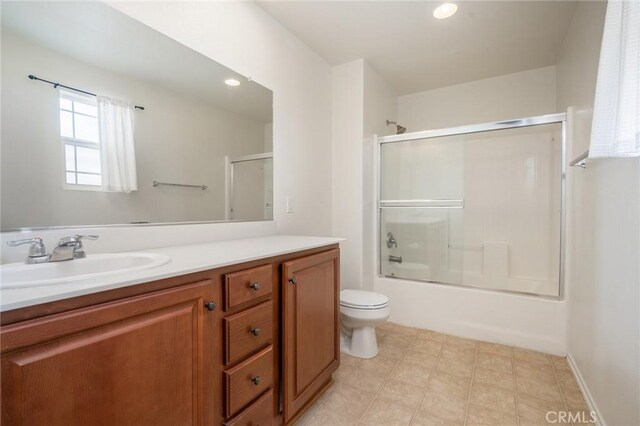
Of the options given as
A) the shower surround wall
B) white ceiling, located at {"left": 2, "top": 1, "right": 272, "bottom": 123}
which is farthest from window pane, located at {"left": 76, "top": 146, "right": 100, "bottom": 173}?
the shower surround wall

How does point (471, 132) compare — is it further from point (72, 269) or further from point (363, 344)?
point (72, 269)

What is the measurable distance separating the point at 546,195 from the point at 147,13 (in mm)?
3294

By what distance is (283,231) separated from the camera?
2.06 metres

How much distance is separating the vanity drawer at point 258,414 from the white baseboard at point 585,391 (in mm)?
1508

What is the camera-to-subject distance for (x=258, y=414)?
109 cm

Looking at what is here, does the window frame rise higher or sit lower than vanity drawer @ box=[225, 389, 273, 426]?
higher

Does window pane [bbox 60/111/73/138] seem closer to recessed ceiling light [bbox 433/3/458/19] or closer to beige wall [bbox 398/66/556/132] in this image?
recessed ceiling light [bbox 433/3/458/19]

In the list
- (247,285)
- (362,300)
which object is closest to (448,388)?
(362,300)

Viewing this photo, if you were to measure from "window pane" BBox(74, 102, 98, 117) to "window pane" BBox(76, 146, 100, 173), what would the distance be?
0.47 ft

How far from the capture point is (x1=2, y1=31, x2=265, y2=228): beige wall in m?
0.95

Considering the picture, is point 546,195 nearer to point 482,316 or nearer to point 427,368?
point 482,316

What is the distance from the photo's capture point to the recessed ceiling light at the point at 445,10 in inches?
73.2

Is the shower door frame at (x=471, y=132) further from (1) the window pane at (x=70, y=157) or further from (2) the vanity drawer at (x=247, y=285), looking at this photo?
(1) the window pane at (x=70, y=157)

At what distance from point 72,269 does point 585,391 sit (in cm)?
251
